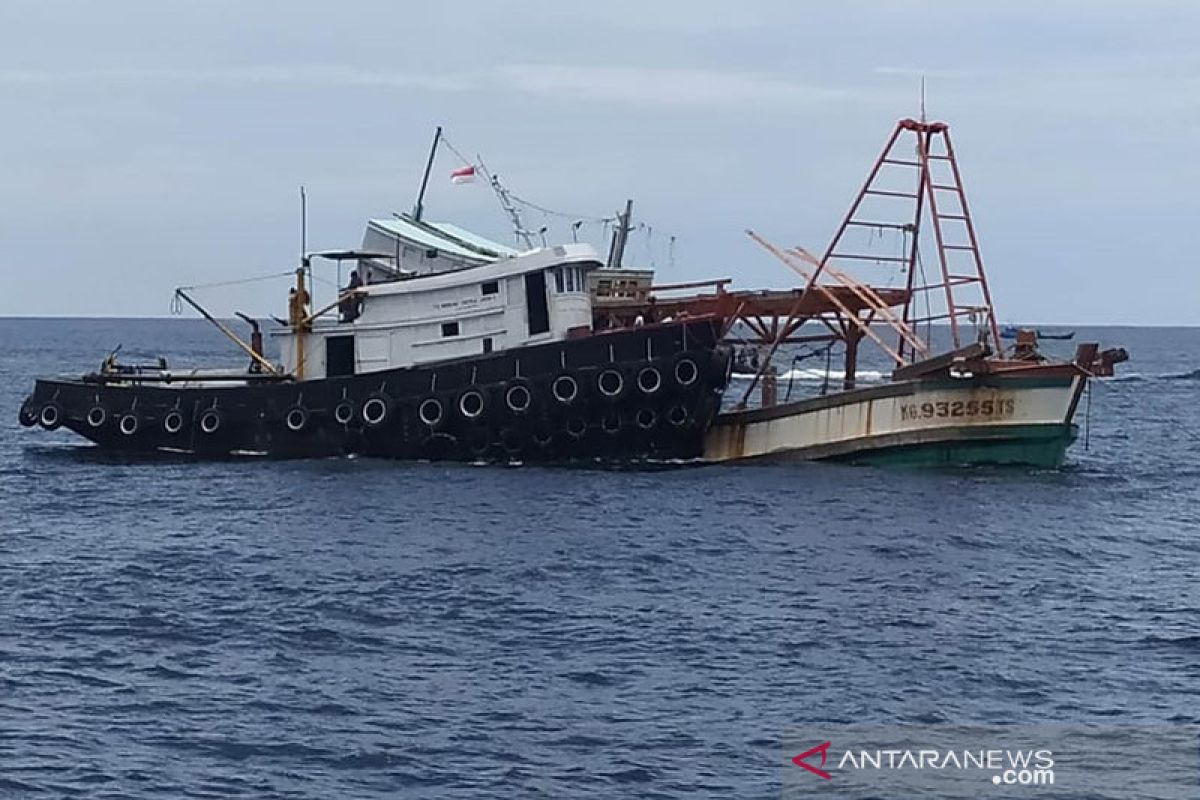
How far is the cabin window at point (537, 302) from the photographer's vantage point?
4644 cm

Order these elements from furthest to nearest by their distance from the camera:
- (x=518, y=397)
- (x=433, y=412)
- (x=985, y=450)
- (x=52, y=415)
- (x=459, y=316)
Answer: (x=52, y=415) → (x=459, y=316) → (x=433, y=412) → (x=518, y=397) → (x=985, y=450)

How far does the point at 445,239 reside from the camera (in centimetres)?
5131

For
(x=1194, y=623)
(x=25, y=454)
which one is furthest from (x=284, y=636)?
(x=25, y=454)

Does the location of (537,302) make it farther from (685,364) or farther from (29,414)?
(29,414)

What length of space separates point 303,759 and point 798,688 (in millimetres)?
6406

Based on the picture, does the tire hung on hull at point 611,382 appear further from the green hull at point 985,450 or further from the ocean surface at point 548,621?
the green hull at point 985,450

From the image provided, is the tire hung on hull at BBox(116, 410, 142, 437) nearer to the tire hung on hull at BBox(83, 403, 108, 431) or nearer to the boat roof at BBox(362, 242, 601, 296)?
the tire hung on hull at BBox(83, 403, 108, 431)

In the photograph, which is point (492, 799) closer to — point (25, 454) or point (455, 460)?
point (455, 460)

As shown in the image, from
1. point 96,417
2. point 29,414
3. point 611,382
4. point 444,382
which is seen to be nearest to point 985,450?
point 611,382

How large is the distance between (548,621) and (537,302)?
18.9 meters

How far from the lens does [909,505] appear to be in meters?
39.6

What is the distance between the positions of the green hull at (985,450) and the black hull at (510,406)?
164 inches

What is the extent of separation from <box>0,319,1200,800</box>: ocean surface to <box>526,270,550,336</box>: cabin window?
3658mm

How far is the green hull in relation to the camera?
143 feet
